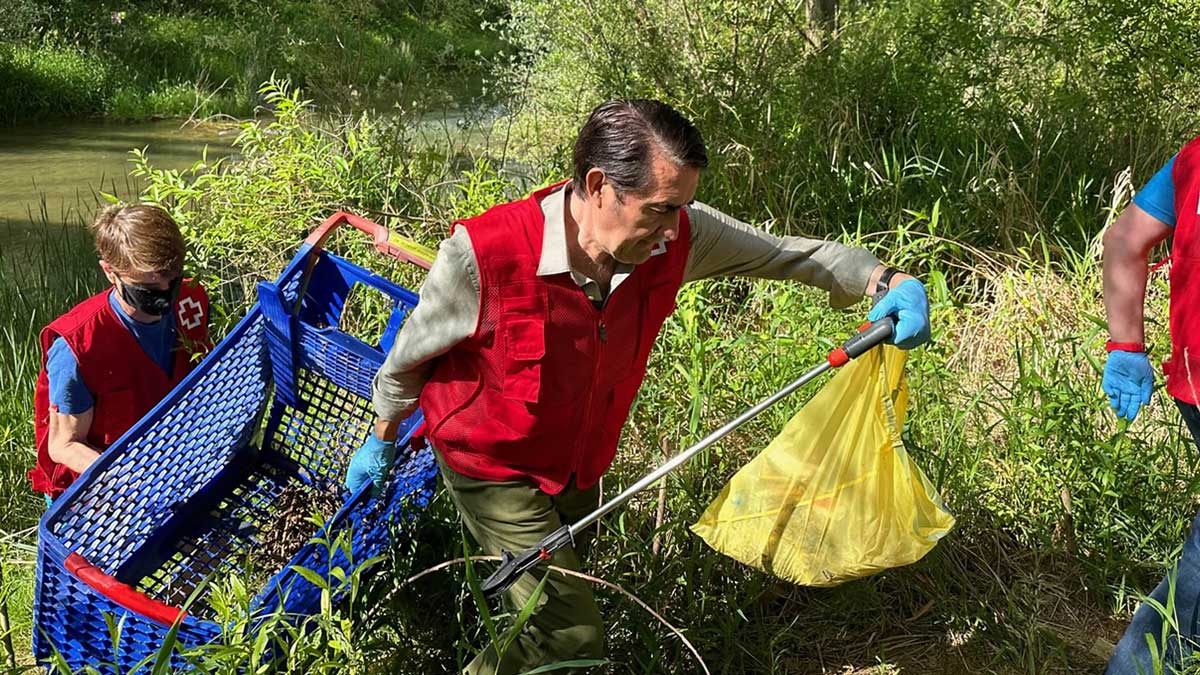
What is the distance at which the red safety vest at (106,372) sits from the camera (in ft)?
9.77

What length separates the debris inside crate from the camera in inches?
124

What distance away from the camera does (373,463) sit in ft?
8.28

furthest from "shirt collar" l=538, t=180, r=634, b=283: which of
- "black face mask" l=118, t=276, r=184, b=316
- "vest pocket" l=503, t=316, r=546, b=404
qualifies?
"black face mask" l=118, t=276, r=184, b=316

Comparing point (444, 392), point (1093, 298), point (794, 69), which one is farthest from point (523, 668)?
point (794, 69)

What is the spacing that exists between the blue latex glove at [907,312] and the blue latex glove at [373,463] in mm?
1076

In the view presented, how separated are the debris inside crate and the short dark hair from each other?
56.6 inches

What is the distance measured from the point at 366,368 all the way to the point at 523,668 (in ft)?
2.89

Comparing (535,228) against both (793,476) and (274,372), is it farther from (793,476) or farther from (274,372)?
(274,372)

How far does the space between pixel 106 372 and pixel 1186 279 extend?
2599 mm

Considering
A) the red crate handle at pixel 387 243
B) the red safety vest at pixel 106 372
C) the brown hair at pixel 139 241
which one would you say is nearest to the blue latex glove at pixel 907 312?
the red crate handle at pixel 387 243

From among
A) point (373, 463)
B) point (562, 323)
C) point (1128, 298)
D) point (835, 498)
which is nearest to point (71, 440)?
point (373, 463)

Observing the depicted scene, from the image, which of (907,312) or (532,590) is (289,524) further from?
(907,312)

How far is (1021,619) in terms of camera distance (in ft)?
10.1

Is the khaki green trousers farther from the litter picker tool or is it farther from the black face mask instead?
the black face mask
